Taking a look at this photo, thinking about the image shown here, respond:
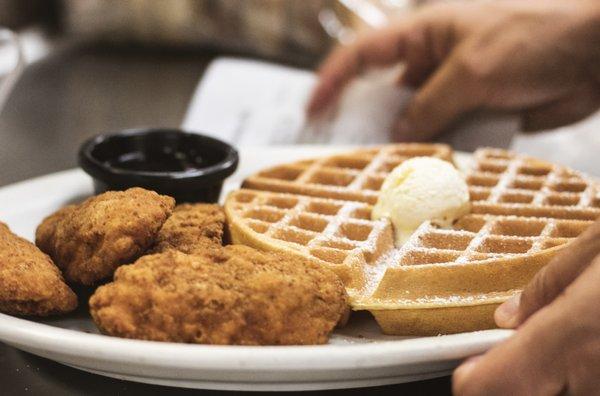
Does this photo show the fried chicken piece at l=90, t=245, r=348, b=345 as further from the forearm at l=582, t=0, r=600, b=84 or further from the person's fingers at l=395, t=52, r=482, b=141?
the forearm at l=582, t=0, r=600, b=84

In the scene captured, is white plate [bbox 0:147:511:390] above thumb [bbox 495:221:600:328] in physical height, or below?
below

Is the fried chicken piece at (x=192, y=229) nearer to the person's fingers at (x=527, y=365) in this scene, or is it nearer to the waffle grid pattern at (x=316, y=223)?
the waffle grid pattern at (x=316, y=223)

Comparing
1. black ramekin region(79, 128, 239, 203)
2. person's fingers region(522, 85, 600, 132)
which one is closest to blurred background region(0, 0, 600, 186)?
person's fingers region(522, 85, 600, 132)

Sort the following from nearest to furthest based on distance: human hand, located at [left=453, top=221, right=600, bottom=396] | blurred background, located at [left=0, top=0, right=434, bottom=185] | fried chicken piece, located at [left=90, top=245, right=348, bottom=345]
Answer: human hand, located at [left=453, top=221, right=600, bottom=396]
fried chicken piece, located at [left=90, top=245, right=348, bottom=345]
blurred background, located at [left=0, top=0, right=434, bottom=185]

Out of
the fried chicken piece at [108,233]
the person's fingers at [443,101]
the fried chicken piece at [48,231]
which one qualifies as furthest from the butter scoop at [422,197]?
the person's fingers at [443,101]

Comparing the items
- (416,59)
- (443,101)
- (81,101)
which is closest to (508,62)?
(443,101)

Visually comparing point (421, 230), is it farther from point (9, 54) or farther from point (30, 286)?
point (9, 54)
